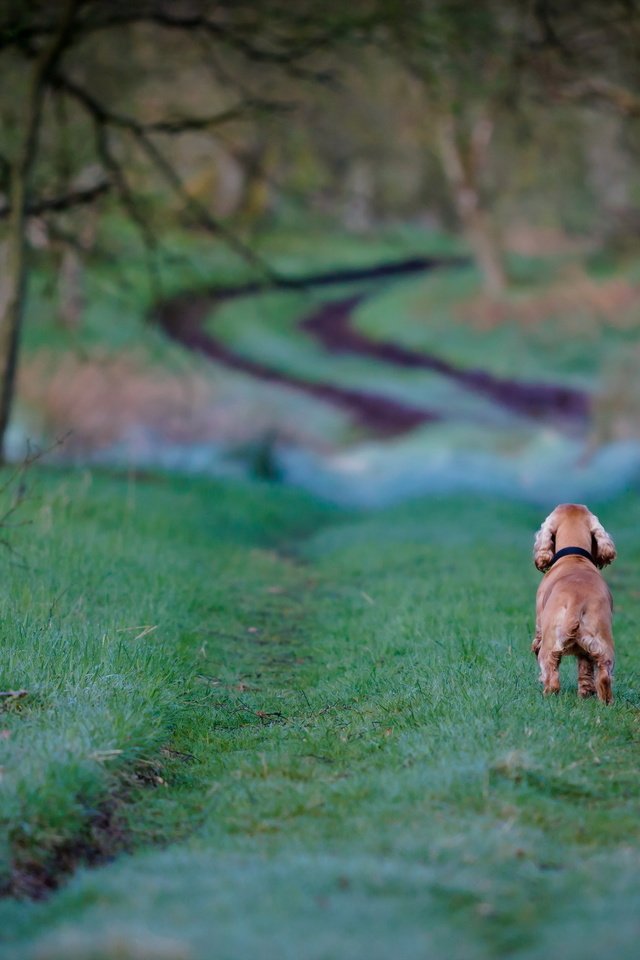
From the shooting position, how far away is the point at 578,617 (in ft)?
20.1

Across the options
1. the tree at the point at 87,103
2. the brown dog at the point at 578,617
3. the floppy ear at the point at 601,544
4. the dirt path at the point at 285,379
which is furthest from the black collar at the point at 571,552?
the dirt path at the point at 285,379

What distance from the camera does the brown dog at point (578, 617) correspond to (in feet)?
20.1

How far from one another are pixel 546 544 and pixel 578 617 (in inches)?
34.4

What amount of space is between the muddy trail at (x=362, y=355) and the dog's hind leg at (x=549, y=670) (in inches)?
408

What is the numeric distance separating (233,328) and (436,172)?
2073cm

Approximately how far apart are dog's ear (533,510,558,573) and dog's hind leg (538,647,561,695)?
70 centimetres

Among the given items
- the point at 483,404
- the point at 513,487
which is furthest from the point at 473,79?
the point at 483,404

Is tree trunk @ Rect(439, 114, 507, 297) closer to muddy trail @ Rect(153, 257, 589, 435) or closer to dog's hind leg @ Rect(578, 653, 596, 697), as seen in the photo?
muddy trail @ Rect(153, 257, 589, 435)

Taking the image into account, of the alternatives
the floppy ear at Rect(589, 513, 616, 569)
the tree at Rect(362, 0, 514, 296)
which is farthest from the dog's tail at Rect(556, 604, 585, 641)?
the tree at Rect(362, 0, 514, 296)

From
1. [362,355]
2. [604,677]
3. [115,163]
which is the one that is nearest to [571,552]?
[604,677]

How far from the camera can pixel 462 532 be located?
45.8 feet

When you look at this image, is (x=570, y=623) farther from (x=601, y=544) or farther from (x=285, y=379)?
(x=285, y=379)

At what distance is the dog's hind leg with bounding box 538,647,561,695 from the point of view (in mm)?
6245

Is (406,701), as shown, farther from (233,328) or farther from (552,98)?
(233,328)
